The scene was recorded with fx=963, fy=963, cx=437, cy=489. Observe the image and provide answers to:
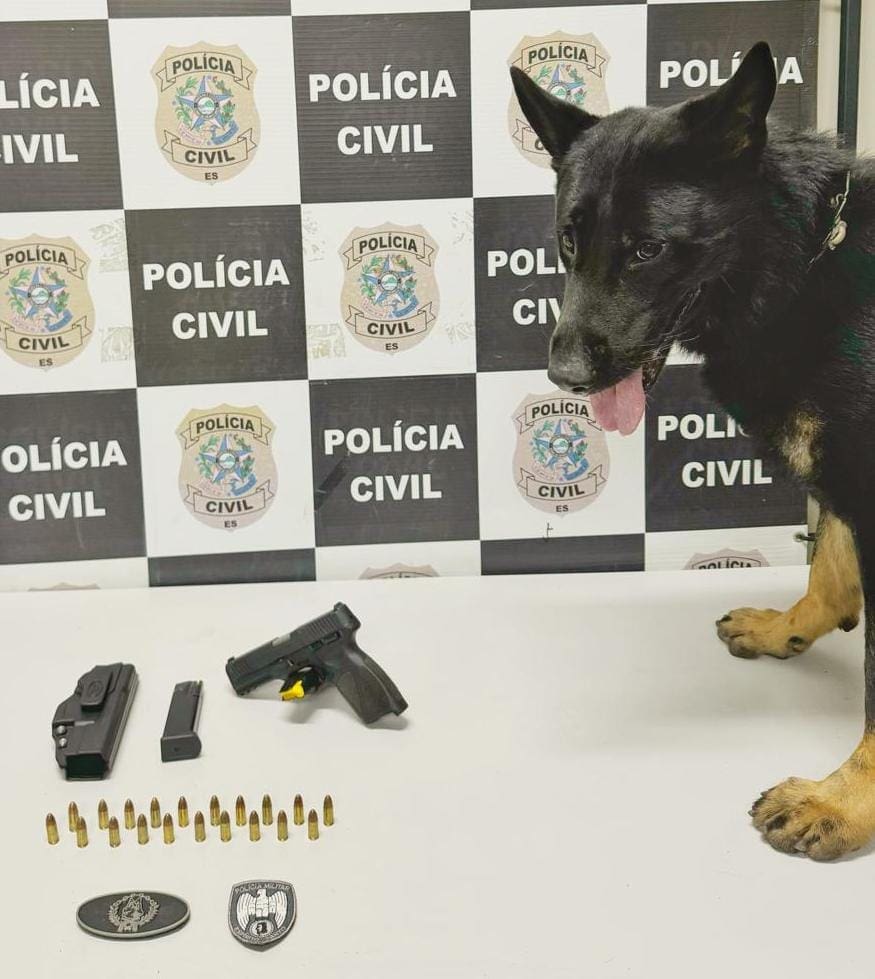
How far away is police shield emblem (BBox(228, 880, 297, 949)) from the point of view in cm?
81

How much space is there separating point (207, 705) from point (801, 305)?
2.84 feet

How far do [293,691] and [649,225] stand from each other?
27.2 inches

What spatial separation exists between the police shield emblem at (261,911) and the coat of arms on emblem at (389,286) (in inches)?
37.8

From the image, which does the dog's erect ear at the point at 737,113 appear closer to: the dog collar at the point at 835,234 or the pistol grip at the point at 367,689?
the dog collar at the point at 835,234

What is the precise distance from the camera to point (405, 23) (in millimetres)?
1509

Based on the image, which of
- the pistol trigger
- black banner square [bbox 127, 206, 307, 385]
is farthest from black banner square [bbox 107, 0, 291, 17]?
the pistol trigger

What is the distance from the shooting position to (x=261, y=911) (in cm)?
84

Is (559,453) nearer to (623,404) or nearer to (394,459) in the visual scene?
(394,459)

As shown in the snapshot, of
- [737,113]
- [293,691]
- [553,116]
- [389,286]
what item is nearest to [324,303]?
[389,286]

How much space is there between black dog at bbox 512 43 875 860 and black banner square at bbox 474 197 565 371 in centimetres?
47

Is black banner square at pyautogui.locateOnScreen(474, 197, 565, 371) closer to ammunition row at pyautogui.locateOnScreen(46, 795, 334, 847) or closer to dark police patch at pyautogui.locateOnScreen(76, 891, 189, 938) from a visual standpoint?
ammunition row at pyautogui.locateOnScreen(46, 795, 334, 847)

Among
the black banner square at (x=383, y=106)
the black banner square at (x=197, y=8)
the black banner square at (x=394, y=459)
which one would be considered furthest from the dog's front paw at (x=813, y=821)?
the black banner square at (x=197, y=8)

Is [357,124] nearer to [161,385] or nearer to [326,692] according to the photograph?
[161,385]

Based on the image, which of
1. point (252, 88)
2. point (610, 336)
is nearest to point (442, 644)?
point (610, 336)
